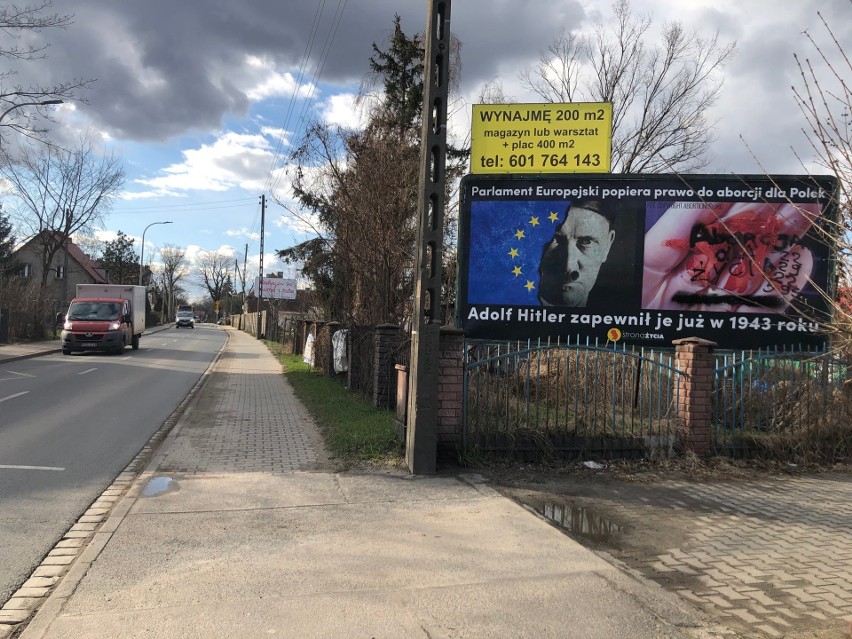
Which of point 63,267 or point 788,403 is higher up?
point 63,267

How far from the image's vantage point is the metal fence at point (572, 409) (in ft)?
24.8

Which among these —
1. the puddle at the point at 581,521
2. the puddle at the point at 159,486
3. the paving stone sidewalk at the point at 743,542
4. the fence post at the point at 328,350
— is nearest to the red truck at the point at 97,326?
the fence post at the point at 328,350

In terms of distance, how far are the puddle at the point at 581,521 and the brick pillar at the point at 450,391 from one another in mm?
1625

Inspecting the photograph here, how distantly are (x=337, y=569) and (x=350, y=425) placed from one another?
4.95m

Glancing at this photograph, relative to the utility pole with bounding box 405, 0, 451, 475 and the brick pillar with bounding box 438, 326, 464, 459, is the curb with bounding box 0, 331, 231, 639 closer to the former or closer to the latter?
the utility pole with bounding box 405, 0, 451, 475

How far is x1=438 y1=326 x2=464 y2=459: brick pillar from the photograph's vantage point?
289 inches

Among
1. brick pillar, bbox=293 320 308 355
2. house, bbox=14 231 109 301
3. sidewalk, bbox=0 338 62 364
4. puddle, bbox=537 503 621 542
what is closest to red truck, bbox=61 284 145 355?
sidewalk, bbox=0 338 62 364

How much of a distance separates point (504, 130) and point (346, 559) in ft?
25.1

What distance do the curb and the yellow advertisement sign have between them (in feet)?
22.4

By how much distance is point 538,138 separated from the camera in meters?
10.2

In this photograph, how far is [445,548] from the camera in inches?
190

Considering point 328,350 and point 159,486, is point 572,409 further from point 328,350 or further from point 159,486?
point 328,350

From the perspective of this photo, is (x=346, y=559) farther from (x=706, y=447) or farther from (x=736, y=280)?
(x=736, y=280)

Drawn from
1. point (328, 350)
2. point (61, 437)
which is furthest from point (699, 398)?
point (328, 350)
